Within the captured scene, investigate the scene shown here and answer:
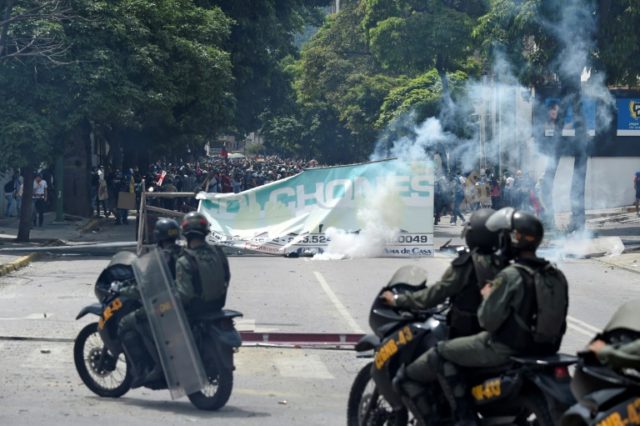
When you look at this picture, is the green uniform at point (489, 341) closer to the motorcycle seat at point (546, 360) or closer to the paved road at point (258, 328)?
the motorcycle seat at point (546, 360)

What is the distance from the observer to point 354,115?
218 ft

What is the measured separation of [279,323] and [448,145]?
88.3 feet

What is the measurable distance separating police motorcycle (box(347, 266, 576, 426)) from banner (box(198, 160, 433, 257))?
672 inches

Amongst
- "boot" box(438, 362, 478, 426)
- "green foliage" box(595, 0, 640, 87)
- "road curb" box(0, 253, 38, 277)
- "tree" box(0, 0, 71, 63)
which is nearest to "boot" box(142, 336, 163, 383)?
"boot" box(438, 362, 478, 426)

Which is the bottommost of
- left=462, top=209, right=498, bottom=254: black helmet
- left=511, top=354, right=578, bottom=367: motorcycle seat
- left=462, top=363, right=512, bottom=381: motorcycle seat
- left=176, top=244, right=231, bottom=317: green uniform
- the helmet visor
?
left=462, top=363, right=512, bottom=381: motorcycle seat

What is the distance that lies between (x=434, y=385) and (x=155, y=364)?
2.96 meters

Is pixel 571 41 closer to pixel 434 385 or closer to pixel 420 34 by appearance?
pixel 420 34

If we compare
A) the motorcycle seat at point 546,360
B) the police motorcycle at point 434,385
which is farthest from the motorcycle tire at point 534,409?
the motorcycle seat at point 546,360

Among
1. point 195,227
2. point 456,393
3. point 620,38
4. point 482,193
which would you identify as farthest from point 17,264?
point 482,193

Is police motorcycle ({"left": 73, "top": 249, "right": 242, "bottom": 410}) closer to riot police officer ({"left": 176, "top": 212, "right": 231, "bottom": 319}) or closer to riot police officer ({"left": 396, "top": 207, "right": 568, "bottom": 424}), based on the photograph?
riot police officer ({"left": 176, "top": 212, "right": 231, "bottom": 319})

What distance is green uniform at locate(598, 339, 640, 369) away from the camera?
4.68m

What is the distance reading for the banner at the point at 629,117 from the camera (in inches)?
A: 1827

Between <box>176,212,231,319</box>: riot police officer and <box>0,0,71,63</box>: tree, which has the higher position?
<box>0,0,71,63</box>: tree

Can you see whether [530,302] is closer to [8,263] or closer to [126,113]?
[8,263]
